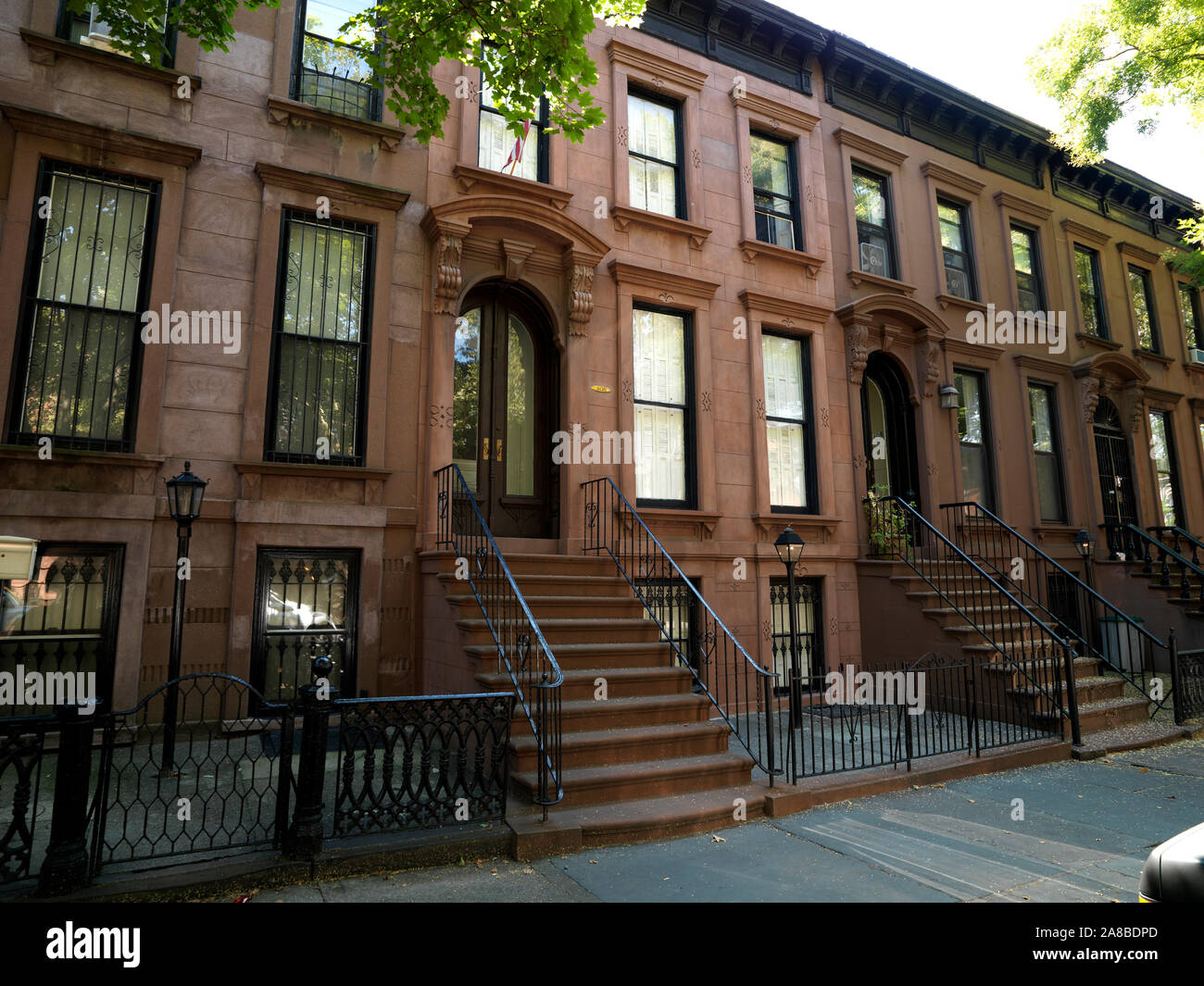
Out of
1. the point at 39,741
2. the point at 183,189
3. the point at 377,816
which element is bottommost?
the point at 377,816

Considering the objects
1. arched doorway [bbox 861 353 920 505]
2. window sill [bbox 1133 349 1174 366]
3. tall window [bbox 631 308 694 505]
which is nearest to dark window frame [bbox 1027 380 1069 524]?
arched doorway [bbox 861 353 920 505]

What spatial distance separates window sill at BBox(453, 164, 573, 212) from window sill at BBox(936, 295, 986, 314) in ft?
24.9

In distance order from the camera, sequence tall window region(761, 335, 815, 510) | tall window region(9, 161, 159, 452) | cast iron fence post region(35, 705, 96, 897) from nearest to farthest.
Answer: cast iron fence post region(35, 705, 96, 897)
tall window region(9, 161, 159, 452)
tall window region(761, 335, 815, 510)

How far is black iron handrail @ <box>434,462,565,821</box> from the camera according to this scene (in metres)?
5.49

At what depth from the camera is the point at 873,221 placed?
13.0 m

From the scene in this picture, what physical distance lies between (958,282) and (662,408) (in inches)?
298

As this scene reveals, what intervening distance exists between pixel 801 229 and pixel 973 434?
5.20 m

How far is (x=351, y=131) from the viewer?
8.63 meters

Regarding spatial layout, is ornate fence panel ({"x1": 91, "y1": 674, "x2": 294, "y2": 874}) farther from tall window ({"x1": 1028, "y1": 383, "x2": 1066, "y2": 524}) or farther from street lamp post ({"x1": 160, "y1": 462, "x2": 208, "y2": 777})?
tall window ({"x1": 1028, "y1": 383, "x2": 1066, "y2": 524})

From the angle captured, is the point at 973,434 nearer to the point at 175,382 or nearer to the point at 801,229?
the point at 801,229

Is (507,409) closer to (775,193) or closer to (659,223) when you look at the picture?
(659,223)

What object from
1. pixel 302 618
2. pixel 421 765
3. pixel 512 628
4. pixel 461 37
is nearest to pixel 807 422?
pixel 512 628

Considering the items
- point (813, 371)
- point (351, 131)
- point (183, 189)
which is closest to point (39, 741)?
point (183, 189)

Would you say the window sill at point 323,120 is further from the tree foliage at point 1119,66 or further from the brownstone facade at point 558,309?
the tree foliage at point 1119,66
